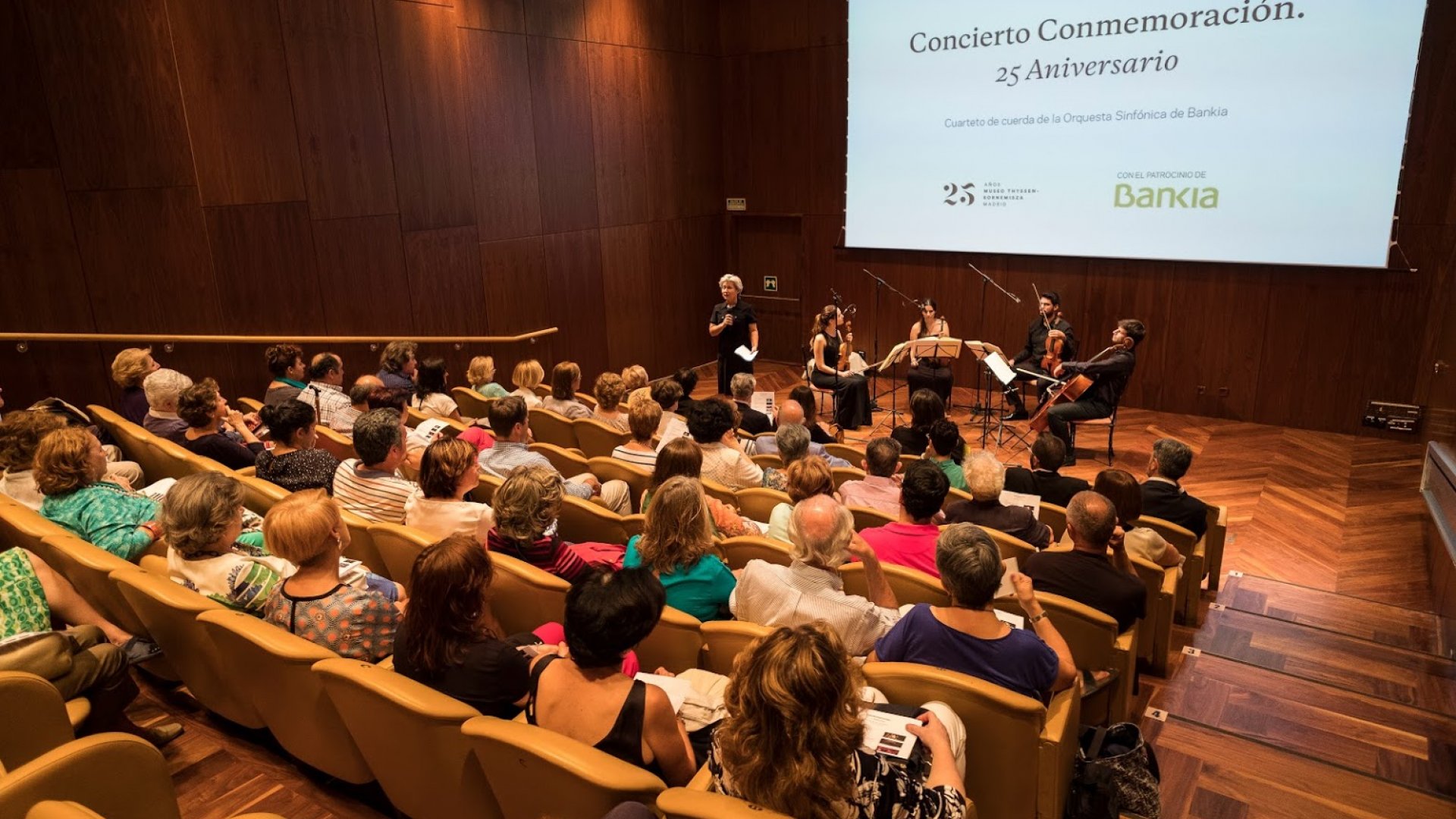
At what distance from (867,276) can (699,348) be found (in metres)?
2.07

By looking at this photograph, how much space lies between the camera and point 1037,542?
3361 millimetres

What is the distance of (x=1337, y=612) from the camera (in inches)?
158

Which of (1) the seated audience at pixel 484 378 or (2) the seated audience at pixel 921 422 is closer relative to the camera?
(2) the seated audience at pixel 921 422

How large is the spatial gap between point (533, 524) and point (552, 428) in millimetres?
2348

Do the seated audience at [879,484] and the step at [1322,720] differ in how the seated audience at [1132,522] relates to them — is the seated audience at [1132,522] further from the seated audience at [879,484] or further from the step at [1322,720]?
the seated audience at [879,484]

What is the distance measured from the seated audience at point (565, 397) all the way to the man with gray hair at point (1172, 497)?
9.81 feet

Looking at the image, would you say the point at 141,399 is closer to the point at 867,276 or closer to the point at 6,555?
the point at 6,555

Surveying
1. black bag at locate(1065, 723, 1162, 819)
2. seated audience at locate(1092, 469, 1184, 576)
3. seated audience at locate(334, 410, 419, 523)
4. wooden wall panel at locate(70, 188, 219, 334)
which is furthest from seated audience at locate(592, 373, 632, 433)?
black bag at locate(1065, 723, 1162, 819)

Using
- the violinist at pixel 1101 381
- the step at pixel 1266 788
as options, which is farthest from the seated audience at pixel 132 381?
the violinist at pixel 1101 381

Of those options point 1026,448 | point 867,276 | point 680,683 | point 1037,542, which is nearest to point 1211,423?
point 1026,448

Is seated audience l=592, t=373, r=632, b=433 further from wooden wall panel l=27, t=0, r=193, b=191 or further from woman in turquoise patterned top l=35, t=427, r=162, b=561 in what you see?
wooden wall panel l=27, t=0, r=193, b=191

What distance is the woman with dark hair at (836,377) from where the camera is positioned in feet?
23.7

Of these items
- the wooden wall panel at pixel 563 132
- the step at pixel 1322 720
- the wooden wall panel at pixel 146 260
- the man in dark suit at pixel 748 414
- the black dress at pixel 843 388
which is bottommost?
the step at pixel 1322 720

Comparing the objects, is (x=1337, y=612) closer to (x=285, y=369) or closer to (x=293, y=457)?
(x=293, y=457)
